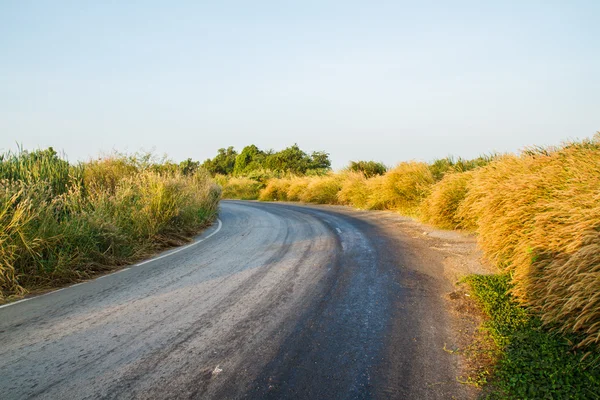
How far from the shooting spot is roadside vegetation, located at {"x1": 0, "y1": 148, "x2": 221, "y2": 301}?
20.0 ft

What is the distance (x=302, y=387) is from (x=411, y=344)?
52.6 inches

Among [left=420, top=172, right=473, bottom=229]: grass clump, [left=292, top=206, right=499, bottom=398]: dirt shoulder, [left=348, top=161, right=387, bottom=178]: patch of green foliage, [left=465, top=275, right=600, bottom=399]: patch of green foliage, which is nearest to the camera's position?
[left=465, top=275, right=600, bottom=399]: patch of green foliage

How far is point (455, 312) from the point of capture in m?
4.45

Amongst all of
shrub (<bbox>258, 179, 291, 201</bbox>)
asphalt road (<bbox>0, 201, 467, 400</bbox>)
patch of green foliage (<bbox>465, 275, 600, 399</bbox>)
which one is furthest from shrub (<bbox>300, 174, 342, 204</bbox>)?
patch of green foliage (<bbox>465, 275, 600, 399</bbox>)

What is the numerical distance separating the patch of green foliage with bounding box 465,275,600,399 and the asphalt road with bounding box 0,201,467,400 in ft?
1.36

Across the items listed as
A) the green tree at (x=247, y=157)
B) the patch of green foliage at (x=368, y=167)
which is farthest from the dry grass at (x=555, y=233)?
the green tree at (x=247, y=157)

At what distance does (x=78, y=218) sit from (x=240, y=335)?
17.8 ft

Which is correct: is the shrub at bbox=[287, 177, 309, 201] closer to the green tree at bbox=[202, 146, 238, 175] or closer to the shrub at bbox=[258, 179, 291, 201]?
the shrub at bbox=[258, 179, 291, 201]

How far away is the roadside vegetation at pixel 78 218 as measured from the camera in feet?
20.0

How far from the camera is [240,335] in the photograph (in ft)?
12.7

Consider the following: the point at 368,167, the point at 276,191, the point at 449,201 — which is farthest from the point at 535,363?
the point at 276,191

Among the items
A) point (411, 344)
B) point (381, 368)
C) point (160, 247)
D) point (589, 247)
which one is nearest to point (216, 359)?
point (381, 368)

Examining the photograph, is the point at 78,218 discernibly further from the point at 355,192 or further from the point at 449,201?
the point at 355,192

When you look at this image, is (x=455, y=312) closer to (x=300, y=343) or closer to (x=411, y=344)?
(x=411, y=344)
